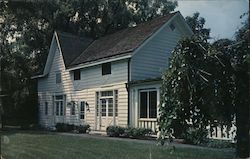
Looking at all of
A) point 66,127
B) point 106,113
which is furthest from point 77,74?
point 106,113

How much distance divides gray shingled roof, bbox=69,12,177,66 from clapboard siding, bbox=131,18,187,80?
1.51 feet

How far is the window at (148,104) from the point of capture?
69.2ft

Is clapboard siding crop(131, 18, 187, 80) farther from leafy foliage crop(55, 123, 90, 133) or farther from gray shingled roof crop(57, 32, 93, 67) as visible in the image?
gray shingled roof crop(57, 32, 93, 67)

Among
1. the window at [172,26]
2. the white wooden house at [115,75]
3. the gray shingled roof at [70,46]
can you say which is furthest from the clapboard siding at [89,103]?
the window at [172,26]

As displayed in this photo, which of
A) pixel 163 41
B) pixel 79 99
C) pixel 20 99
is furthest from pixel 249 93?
pixel 20 99

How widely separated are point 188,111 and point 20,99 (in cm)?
2388

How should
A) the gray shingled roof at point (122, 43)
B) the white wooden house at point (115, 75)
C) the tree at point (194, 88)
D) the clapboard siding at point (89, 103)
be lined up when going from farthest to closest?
the gray shingled roof at point (122, 43) < the clapboard siding at point (89, 103) < the white wooden house at point (115, 75) < the tree at point (194, 88)

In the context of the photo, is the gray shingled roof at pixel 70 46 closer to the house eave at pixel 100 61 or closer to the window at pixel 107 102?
the house eave at pixel 100 61

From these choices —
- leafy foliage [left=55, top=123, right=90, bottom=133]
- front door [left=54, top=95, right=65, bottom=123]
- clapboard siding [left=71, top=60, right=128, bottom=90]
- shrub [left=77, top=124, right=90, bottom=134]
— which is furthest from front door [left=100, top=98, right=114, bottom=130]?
front door [left=54, top=95, right=65, bottom=123]

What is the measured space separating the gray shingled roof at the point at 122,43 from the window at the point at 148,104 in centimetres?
248

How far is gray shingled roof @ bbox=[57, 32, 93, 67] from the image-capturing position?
98.0ft

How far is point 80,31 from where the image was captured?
39.4 metres

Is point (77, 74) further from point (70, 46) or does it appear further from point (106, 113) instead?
point (106, 113)

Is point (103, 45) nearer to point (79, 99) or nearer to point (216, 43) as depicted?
point (79, 99)
